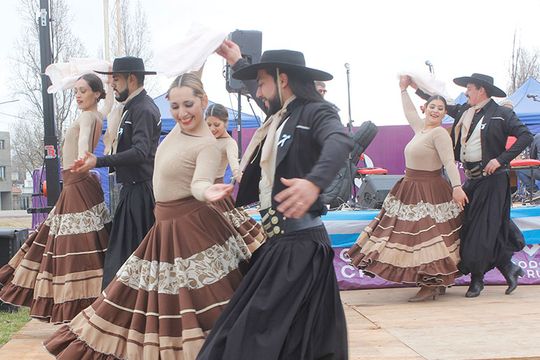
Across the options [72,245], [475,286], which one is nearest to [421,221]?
[475,286]

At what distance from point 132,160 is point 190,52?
1057 mm

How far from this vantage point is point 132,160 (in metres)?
4.43

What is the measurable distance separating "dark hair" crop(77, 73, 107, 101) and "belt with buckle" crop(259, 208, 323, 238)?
231 cm

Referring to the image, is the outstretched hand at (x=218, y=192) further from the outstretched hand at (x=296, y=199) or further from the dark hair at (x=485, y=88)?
the dark hair at (x=485, y=88)

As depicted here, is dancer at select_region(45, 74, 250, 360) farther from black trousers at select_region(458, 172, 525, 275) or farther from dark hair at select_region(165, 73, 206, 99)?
black trousers at select_region(458, 172, 525, 275)

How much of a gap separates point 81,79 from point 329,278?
270cm

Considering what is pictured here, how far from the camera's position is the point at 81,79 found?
494 cm

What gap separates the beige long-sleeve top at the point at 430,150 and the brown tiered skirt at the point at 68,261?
2694 millimetres

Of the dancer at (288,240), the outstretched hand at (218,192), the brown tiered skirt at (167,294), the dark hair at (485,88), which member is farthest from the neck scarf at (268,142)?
the dark hair at (485,88)

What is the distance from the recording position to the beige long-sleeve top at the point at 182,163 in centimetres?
349

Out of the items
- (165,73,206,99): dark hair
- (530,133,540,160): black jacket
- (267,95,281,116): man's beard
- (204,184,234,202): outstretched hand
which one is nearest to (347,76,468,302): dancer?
(165,73,206,99): dark hair

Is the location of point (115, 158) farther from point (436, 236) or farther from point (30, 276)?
point (436, 236)

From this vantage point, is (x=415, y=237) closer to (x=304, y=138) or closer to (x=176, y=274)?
(x=176, y=274)

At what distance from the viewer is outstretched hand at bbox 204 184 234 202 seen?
2.93m
